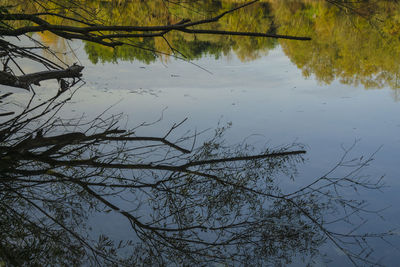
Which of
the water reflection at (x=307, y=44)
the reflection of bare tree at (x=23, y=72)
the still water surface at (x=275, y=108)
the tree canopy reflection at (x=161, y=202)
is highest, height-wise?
the water reflection at (x=307, y=44)

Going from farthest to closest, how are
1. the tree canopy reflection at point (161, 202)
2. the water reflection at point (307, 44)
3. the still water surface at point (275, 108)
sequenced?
the water reflection at point (307, 44) < the still water surface at point (275, 108) < the tree canopy reflection at point (161, 202)

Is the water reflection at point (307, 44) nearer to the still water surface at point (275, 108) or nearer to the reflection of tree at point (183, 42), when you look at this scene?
the reflection of tree at point (183, 42)

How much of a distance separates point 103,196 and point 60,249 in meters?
0.57

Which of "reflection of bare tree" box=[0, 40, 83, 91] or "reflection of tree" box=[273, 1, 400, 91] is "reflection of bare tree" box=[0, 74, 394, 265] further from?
"reflection of tree" box=[273, 1, 400, 91]

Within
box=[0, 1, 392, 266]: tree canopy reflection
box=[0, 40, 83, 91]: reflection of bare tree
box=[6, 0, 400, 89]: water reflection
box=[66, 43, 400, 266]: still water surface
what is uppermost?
box=[6, 0, 400, 89]: water reflection

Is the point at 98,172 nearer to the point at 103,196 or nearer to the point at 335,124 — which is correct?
the point at 103,196

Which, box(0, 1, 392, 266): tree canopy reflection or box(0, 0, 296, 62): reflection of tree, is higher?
box(0, 0, 296, 62): reflection of tree

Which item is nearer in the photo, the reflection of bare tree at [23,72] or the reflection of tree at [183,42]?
the reflection of bare tree at [23,72]

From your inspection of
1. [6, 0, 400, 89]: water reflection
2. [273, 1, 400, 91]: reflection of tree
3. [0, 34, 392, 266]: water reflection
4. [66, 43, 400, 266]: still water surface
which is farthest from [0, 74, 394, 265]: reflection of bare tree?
[273, 1, 400, 91]: reflection of tree

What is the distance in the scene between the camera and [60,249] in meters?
2.02

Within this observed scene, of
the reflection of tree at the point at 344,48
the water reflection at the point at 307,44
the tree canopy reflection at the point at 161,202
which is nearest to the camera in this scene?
the tree canopy reflection at the point at 161,202

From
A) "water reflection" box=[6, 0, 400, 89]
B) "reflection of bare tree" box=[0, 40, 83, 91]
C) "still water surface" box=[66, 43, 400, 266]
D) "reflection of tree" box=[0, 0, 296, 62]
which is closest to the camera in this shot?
"reflection of bare tree" box=[0, 40, 83, 91]

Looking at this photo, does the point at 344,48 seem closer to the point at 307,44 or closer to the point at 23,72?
the point at 307,44

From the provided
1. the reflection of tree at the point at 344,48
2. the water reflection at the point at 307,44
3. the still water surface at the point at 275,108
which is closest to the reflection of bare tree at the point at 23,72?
the water reflection at the point at 307,44
